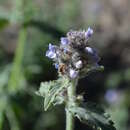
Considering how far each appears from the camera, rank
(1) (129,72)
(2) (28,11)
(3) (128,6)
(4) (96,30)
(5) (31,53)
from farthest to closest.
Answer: (3) (128,6)
(4) (96,30)
(1) (129,72)
(5) (31,53)
(2) (28,11)

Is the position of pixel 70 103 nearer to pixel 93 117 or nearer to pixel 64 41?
pixel 93 117

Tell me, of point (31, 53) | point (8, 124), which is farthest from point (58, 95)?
point (31, 53)

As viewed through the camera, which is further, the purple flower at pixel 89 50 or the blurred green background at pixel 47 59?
the blurred green background at pixel 47 59

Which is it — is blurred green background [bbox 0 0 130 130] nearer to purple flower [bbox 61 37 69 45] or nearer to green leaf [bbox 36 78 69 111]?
green leaf [bbox 36 78 69 111]

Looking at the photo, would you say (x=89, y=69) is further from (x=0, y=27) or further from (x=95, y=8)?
(x=95, y=8)

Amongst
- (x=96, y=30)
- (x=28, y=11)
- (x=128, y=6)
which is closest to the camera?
(x=28, y=11)

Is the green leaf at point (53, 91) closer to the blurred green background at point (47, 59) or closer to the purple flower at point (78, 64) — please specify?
the purple flower at point (78, 64)

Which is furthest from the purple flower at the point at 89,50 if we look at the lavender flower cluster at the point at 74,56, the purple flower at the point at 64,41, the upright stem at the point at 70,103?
the upright stem at the point at 70,103

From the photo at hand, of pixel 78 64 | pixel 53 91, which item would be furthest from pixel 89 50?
pixel 53 91
